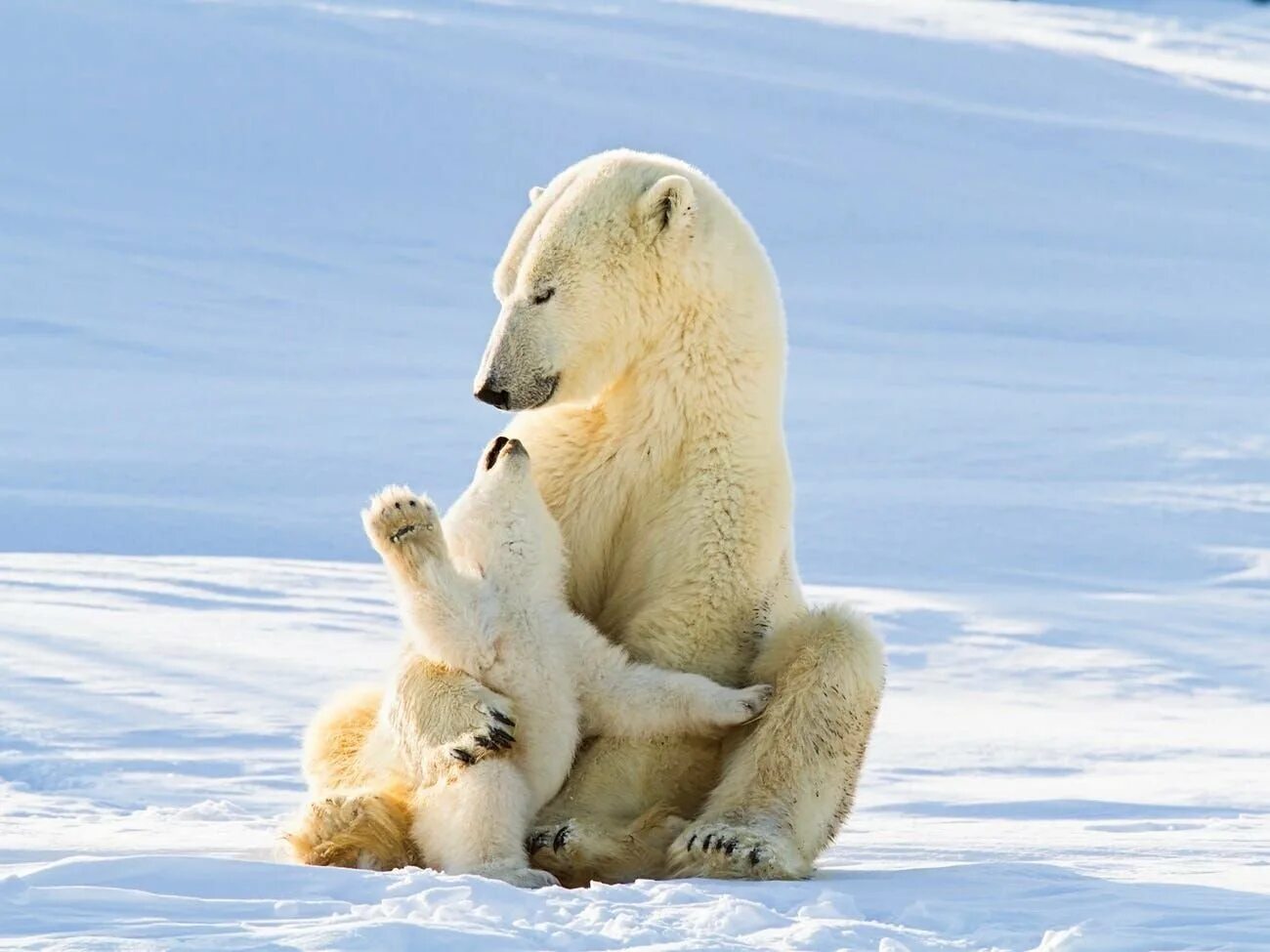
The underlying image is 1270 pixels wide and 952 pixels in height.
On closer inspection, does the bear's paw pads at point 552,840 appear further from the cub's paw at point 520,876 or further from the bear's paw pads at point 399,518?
the bear's paw pads at point 399,518

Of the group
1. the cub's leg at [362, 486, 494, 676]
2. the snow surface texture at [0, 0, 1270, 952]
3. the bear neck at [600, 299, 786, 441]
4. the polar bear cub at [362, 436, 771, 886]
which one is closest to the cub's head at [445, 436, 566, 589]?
the polar bear cub at [362, 436, 771, 886]

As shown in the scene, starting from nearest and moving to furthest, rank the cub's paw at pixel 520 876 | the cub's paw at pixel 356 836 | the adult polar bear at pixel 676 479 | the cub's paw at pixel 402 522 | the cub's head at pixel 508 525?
the cub's paw at pixel 520 876 < the cub's paw at pixel 402 522 < the cub's paw at pixel 356 836 < the cub's head at pixel 508 525 < the adult polar bear at pixel 676 479

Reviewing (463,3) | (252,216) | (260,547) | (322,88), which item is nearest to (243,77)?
(322,88)

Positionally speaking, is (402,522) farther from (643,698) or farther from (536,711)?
(643,698)

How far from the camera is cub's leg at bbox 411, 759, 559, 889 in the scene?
11.8 feet

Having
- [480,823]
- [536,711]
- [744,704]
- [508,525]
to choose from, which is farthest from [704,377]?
[480,823]

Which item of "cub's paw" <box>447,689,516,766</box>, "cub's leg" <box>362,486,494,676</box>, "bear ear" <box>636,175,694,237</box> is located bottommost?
"cub's paw" <box>447,689,516,766</box>

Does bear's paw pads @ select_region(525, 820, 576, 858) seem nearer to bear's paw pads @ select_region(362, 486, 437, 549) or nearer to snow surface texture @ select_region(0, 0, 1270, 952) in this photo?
snow surface texture @ select_region(0, 0, 1270, 952)

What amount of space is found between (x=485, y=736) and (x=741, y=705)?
51 cm

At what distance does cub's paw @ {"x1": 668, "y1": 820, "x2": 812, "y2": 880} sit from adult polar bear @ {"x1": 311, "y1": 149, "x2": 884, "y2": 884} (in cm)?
5

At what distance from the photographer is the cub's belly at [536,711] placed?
3.73m

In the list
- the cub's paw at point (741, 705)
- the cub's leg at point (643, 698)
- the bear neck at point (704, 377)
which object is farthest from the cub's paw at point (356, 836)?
the bear neck at point (704, 377)

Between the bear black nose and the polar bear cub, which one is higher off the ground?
the bear black nose

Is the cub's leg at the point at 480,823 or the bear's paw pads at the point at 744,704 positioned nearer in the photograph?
the cub's leg at the point at 480,823
